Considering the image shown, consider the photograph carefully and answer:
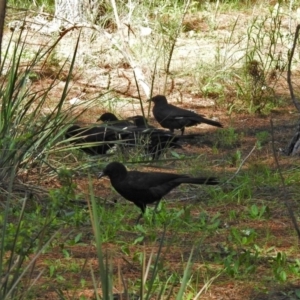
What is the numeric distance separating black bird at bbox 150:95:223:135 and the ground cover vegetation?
21 centimetres

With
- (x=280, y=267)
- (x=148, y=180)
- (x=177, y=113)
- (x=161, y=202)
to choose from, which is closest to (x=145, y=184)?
(x=148, y=180)

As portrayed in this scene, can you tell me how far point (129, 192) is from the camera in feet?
21.8

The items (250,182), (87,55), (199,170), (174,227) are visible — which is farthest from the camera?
(87,55)

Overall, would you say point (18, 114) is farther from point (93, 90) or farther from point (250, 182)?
point (93, 90)

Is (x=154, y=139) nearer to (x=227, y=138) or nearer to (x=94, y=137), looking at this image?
(x=94, y=137)

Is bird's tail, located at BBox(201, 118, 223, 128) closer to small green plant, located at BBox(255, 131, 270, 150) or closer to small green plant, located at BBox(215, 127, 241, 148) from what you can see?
small green plant, located at BBox(215, 127, 241, 148)

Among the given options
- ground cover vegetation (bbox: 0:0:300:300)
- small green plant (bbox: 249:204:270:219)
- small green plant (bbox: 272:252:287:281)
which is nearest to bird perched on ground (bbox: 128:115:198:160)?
ground cover vegetation (bbox: 0:0:300:300)

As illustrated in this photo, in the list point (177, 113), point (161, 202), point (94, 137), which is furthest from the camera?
point (177, 113)

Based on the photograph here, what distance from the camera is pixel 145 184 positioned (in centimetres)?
658

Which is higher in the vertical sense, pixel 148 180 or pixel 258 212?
pixel 148 180

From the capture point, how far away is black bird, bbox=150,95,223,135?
1016 cm

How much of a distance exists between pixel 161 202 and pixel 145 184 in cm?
53

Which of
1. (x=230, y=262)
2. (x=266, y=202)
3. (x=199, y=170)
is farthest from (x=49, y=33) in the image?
(x=230, y=262)

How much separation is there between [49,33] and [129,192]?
8.38 m
